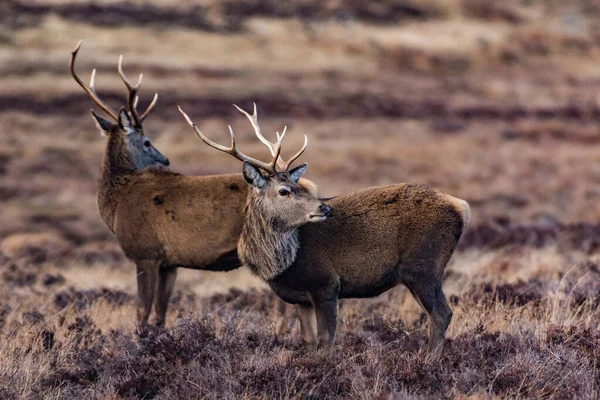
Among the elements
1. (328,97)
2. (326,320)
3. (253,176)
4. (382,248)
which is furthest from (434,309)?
(328,97)

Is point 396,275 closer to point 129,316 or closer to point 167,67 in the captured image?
point 129,316

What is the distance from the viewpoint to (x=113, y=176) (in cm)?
1006

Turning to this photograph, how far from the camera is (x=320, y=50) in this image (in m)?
45.2

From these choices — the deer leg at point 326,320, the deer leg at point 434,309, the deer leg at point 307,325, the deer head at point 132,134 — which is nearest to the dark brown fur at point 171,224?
the deer head at point 132,134

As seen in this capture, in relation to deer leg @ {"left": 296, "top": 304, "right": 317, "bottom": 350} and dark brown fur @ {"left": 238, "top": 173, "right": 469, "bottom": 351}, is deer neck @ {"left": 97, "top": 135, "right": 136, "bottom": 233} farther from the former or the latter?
deer leg @ {"left": 296, "top": 304, "right": 317, "bottom": 350}

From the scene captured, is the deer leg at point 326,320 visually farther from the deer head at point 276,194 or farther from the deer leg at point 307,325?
the deer head at point 276,194

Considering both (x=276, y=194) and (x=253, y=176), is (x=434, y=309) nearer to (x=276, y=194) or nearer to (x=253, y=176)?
(x=276, y=194)

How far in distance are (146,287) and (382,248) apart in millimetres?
2818

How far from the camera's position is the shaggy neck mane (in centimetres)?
778

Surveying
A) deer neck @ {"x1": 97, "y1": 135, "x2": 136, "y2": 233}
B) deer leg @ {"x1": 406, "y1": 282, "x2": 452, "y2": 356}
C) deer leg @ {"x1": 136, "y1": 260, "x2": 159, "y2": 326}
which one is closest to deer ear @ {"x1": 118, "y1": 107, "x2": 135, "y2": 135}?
deer neck @ {"x1": 97, "y1": 135, "x2": 136, "y2": 233}

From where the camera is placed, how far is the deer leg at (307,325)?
7589mm

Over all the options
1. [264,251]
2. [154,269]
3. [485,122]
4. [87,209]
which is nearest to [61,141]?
[87,209]

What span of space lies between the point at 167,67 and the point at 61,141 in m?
13.5

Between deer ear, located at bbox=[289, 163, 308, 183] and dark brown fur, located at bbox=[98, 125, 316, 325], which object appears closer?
deer ear, located at bbox=[289, 163, 308, 183]
